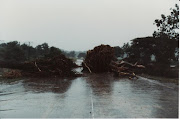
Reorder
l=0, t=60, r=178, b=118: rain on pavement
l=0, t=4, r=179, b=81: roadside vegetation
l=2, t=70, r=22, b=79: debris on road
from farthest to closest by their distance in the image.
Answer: l=0, t=4, r=179, b=81: roadside vegetation < l=2, t=70, r=22, b=79: debris on road < l=0, t=60, r=178, b=118: rain on pavement

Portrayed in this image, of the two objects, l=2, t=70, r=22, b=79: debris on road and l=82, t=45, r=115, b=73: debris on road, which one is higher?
l=82, t=45, r=115, b=73: debris on road

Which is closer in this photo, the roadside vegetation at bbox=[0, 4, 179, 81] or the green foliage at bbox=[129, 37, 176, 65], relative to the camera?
the roadside vegetation at bbox=[0, 4, 179, 81]

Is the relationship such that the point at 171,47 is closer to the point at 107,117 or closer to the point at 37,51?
the point at 107,117

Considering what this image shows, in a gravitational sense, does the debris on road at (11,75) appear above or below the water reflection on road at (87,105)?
above

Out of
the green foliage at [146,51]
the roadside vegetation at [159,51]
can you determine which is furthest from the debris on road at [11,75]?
the green foliage at [146,51]

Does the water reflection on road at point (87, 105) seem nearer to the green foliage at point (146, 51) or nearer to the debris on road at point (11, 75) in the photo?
the debris on road at point (11, 75)

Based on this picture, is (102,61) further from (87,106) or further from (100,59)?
(87,106)

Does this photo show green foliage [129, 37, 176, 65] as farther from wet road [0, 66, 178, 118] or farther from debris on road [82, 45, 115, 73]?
wet road [0, 66, 178, 118]

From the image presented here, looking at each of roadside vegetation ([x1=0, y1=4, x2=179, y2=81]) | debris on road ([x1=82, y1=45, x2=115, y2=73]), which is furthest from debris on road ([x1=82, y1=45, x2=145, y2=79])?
roadside vegetation ([x1=0, y1=4, x2=179, y2=81])

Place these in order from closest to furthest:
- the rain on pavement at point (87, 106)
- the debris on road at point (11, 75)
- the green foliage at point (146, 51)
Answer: the rain on pavement at point (87, 106), the debris on road at point (11, 75), the green foliage at point (146, 51)

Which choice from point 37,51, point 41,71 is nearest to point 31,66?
point 41,71

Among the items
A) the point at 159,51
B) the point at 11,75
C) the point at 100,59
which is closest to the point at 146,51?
the point at 159,51

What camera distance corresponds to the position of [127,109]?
5500 mm

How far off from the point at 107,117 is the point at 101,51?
11713 mm
